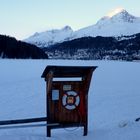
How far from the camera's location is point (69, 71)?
7875 mm

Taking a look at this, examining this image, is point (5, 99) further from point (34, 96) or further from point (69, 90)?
point (69, 90)

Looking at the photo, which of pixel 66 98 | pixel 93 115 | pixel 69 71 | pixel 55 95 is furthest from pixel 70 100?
pixel 93 115

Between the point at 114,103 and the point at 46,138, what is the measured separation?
823 centimetres

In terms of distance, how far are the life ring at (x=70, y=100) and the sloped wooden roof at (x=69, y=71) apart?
394 millimetres

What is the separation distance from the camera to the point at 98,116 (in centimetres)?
1225

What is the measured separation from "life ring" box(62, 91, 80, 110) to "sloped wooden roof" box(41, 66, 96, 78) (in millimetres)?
394

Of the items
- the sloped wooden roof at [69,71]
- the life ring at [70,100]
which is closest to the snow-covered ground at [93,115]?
the life ring at [70,100]

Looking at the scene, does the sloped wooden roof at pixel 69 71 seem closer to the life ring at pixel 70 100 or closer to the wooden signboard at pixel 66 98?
the wooden signboard at pixel 66 98

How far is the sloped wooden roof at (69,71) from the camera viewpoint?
25.1ft

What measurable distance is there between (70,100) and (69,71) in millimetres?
598

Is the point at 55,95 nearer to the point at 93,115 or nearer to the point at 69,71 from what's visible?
the point at 69,71

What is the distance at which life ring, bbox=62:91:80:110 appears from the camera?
788 cm

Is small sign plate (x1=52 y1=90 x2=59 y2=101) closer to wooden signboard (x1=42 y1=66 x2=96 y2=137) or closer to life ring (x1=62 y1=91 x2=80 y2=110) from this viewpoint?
wooden signboard (x1=42 y1=66 x2=96 y2=137)

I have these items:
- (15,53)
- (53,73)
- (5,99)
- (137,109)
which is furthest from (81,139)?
(15,53)
